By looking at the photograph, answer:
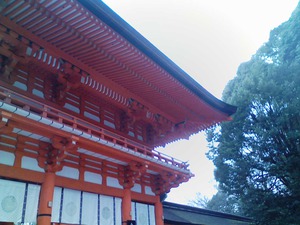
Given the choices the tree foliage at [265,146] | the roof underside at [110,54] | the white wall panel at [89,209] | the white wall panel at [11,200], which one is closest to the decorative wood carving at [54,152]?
the white wall panel at [11,200]

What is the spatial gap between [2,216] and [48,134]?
1985 mm

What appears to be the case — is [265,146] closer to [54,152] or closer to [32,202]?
[54,152]

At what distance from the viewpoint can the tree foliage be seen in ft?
44.3

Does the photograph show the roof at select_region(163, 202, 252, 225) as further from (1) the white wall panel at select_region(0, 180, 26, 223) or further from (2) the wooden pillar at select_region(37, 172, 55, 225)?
(1) the white wall panel at select_region(0, 180, 26, 223)

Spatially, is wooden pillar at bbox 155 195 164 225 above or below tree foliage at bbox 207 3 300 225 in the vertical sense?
below

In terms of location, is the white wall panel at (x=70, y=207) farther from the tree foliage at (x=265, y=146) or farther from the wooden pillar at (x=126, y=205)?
the tree foliage at (x=265, y=146)

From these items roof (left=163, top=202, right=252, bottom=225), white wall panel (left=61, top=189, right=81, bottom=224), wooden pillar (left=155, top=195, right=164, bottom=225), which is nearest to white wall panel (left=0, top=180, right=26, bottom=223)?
white wall panel (left=61, top=189, right=81, bottom=224)

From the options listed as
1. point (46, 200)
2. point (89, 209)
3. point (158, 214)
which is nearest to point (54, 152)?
point (46, 200)

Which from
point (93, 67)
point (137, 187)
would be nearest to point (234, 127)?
point (137, 187)

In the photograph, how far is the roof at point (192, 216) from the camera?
12.3 m

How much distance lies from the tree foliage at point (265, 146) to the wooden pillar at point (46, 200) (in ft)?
36.3

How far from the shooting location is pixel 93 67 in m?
7.41

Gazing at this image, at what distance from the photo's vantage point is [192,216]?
48.2 ft

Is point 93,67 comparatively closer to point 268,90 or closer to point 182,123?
point 182,123
